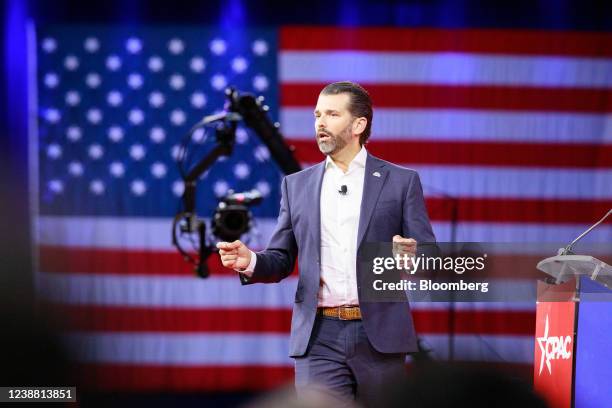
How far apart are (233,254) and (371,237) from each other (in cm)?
50

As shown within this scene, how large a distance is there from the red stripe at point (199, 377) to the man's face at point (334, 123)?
10.6ft

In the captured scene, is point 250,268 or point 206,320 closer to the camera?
point 250,268

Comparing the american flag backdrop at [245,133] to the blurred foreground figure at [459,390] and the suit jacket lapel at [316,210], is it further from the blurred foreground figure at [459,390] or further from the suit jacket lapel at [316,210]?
the blurred foreground figure at [459,390]

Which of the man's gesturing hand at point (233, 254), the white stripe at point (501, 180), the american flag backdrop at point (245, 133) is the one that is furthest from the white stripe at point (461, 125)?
the man's gesturing hand at point (233, 254)

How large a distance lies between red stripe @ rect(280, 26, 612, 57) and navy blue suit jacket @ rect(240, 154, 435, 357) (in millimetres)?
2994

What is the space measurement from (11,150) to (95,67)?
86 centimetres

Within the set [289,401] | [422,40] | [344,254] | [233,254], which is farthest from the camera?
[422,40]

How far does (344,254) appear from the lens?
2688mm

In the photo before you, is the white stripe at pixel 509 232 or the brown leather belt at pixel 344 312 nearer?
the brown leather belt at pixel 344 312

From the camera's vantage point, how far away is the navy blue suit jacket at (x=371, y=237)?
2639mm

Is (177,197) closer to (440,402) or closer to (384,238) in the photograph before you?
(384,238)

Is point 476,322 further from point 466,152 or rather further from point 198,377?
point 198,377

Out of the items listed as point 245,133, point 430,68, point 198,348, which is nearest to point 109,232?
point 198,348

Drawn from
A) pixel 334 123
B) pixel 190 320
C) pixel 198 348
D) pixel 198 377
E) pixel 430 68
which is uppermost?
pixel 430 68
